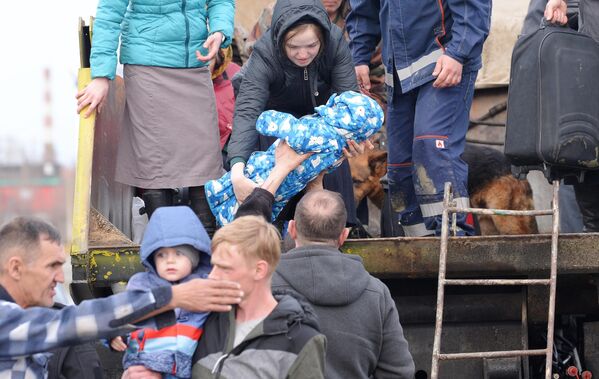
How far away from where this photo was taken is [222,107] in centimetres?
721

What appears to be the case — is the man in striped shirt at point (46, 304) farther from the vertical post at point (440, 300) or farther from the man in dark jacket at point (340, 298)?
the vertical post at point (440, 300)

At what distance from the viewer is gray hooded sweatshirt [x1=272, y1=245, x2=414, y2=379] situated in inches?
179

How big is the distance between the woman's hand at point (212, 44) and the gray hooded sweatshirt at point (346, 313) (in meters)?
1.95

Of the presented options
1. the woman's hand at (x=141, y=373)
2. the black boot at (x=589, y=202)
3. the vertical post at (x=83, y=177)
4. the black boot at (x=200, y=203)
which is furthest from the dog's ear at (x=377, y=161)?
the woman's hand at (x=141, y=373)

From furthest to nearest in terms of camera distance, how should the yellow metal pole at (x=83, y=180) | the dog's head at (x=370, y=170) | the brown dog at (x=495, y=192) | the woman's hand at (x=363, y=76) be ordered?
1. the brown dog at (x=495, y=192)
2. the dog's head at (x=370, y=170)
3. the woman's hand at (x=363, y=76)
4. the yellow metal pole at (x=83, y=180)

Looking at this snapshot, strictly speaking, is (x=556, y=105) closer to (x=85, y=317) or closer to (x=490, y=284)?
(x=490, y=284)

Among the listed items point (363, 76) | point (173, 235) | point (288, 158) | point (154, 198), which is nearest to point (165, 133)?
point (154, 198)

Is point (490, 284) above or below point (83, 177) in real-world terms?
below

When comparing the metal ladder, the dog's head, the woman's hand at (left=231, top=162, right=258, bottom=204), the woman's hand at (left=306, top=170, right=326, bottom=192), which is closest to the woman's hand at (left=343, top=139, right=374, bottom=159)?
the woman's hand at (left=306, top=170, right=326, bottom=192)

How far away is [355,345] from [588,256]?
1.44 meters

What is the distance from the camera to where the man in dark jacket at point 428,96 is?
6.26 metres

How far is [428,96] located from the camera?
639 centimetres

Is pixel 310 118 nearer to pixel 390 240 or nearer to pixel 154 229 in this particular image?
pixel 390 240

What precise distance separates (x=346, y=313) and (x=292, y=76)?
1.90 metres
